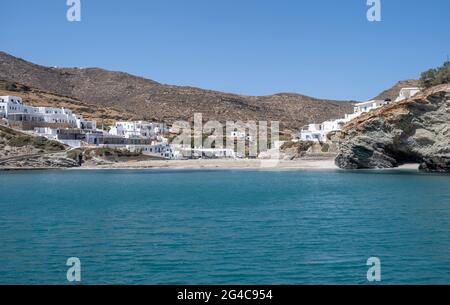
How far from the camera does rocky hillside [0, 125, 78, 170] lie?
268 feet

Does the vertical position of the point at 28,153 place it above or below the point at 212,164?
above

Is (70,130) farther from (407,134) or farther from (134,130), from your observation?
(407,134)

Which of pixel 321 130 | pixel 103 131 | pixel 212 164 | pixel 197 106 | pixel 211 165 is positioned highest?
pixel 197 106

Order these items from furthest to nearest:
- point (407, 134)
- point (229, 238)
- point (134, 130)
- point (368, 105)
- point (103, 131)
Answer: point (134, 130) < point (103, 131) < point (368, 105) < point (407, 134) < point (229, 238)

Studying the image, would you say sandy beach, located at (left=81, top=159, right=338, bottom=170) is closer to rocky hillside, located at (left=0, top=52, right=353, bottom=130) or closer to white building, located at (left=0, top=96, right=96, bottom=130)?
white building, located at (left=0, top=96, right=96, bottom=130)

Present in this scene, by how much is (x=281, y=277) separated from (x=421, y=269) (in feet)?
14.1

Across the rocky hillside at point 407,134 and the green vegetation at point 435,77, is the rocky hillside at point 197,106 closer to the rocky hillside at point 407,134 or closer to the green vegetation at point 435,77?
the green vegetation at point 435,77

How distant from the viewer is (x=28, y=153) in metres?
83.4

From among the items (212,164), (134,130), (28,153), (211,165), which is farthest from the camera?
(134,130)

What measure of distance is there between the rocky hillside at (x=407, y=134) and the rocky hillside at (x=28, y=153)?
149ft

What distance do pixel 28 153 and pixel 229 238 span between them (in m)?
70.4

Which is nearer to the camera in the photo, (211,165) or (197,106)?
(211,165)

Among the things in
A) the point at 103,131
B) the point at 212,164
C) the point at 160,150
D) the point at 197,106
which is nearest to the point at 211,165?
the point at 212,164
